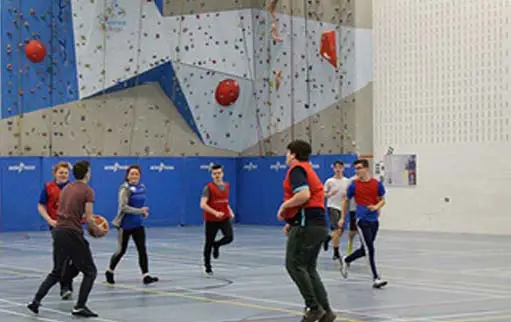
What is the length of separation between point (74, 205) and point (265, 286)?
15.4ft

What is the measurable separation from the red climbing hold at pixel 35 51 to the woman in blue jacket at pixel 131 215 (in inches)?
727

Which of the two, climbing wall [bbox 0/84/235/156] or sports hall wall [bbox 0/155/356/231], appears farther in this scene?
climbing wall [bbox 0/84/235/156]

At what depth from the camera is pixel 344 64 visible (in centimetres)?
3612

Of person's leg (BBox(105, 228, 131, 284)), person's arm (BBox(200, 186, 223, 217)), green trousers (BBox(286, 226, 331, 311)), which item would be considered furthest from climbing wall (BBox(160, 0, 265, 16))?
green trousers (BBox(286, 226, 331, 311))

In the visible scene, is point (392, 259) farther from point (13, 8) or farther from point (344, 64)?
point (13, 8)

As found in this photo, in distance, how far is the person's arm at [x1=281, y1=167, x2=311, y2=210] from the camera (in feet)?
39.2

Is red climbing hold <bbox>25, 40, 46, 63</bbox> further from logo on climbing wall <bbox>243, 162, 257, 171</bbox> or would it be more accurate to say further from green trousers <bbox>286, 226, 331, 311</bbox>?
green trousers <bbox>286, 226, 331, 311</bbox>

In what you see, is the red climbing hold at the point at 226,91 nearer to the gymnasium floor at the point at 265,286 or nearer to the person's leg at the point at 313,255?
the gymnasium floor at the point at 265,286

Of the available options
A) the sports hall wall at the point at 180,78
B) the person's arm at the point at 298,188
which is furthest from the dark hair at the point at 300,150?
the sports hall wall at the point at 180,78

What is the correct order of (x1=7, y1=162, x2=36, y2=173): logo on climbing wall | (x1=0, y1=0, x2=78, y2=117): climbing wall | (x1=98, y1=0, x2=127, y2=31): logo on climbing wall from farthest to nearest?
(x1=98, y1=0, x2=127, y2=31): logo on climbing wall < (x1=7, y1=162, x2=36, y2=173): logo on climbing wall < (x1=0, y1=0, x2=78, y2=117): climbing wall

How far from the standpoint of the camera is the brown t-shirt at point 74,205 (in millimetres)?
13625

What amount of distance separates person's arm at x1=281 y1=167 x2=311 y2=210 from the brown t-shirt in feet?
9.74

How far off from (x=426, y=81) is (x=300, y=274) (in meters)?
22.7

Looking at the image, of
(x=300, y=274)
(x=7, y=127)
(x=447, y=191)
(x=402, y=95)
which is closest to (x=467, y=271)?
(x=300, y=274)
